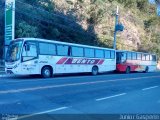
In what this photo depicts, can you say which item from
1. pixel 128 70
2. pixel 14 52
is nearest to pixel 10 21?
pixel 14 52

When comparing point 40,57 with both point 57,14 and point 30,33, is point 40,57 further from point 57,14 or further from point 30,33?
point 57,14

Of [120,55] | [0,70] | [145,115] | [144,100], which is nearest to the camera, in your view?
[145,115]

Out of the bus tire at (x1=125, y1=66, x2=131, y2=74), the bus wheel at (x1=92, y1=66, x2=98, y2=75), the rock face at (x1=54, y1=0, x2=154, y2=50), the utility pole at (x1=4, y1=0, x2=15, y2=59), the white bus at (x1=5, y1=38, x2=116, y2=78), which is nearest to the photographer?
the white bus at (x1=5, y1=38, x2=116, y2=78)

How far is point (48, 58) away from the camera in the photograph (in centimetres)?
2595

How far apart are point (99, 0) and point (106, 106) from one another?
39.4m

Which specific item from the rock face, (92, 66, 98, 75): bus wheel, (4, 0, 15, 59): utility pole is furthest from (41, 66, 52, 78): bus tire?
the rock face

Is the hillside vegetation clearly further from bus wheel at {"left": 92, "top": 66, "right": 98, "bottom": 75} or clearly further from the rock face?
bus wheel at {"left": 92, "top": 66, "right": 98, "bottom": 75}

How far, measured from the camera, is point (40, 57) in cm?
2516

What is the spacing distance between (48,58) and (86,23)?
22.4 meters

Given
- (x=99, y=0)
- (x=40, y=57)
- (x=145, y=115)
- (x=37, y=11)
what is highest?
(x=99, y=0)

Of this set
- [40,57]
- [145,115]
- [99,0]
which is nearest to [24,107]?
[145,115]

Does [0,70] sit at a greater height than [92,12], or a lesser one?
lesser

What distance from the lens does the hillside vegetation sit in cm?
3784

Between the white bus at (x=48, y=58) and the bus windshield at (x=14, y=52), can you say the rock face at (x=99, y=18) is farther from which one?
the bus windshield at (x=14, y=52)
